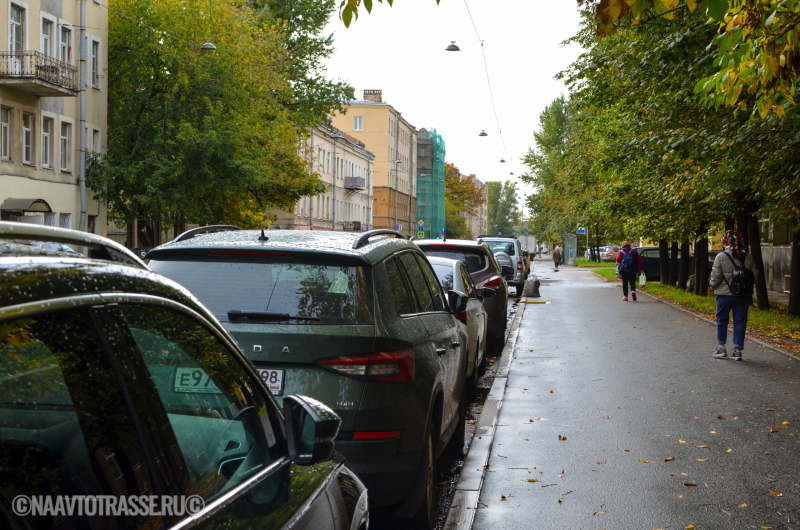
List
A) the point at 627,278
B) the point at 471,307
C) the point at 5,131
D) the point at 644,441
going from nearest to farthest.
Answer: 1. the point at 644,441
2. the point at 471,307
3. the point at 627,278
4. the point at 5,131

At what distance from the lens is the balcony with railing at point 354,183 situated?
80000 millimetres

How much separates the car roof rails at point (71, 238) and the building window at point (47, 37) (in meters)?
33.0

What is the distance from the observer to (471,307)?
9.67 m

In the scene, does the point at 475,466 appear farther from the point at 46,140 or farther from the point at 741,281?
the point at 46,140

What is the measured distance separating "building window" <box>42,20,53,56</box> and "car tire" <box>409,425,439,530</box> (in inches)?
1217

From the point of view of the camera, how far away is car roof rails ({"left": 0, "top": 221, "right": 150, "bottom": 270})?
1562mm

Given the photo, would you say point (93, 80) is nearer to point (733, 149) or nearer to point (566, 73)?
point (566, 73)

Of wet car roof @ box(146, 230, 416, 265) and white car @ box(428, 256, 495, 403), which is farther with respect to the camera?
white car @ box(428, 256, 495, 403)

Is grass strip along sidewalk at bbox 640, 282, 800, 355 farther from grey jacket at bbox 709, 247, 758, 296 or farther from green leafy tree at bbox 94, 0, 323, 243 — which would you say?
green leafy tree at bbox 94, 0, 323, 243

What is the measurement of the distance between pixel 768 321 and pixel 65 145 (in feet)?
87.0

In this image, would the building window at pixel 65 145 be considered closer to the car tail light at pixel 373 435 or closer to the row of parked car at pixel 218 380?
the row of parked car at pixel 218 380

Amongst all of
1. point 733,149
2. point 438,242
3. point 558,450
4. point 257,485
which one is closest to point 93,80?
point 438,242

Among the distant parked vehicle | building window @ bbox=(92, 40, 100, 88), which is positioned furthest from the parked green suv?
building window @ bbox=(92, 40, 100, 88)

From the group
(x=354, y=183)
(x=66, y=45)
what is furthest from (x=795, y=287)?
(x=354, y=183)
